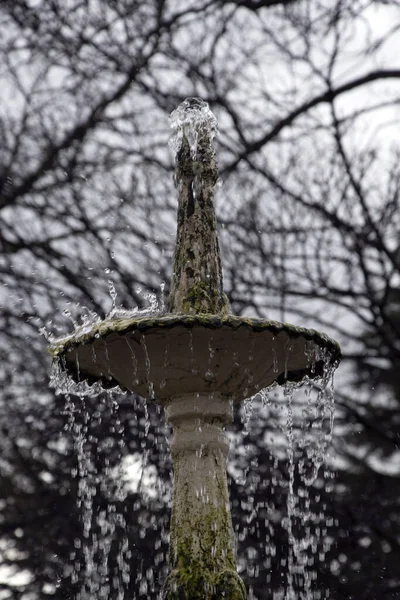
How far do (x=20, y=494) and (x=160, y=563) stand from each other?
1584mm

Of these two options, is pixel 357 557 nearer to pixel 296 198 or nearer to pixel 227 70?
pixel 296 198

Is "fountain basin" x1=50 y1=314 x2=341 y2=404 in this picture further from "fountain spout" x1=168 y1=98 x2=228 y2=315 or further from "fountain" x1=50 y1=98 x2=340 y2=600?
"fountain spout" x1=168 y1=98 x2=228 y2=315

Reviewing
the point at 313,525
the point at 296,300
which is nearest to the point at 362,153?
the point at 296,300

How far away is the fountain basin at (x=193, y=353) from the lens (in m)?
3.11

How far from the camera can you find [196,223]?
3.78 meters

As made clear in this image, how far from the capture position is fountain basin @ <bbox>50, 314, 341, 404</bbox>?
3.11 m

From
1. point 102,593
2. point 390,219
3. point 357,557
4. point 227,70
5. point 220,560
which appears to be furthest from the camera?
point 227,70

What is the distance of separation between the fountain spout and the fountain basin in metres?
0.31

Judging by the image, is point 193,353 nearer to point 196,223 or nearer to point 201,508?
point 201,508

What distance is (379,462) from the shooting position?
27.1 ft

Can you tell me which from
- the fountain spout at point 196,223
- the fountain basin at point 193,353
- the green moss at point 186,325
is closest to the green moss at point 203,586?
the fountain basin at point 193,353

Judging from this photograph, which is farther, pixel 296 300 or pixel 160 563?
pixel 296 300

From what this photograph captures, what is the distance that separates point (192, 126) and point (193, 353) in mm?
1330

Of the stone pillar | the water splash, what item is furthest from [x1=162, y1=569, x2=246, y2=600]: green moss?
the water splash
